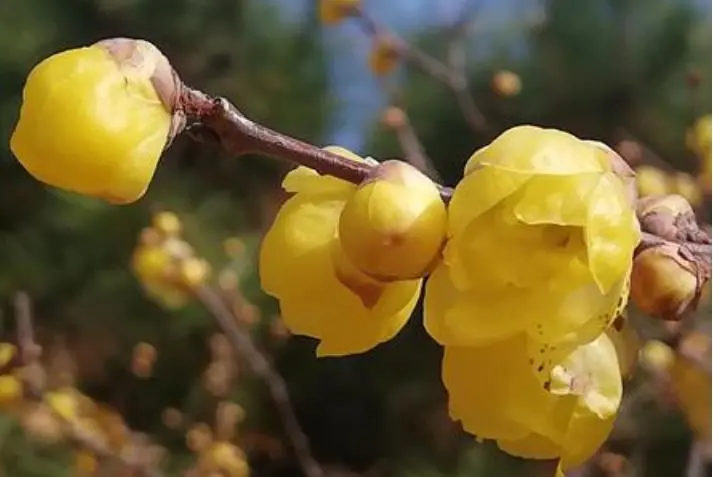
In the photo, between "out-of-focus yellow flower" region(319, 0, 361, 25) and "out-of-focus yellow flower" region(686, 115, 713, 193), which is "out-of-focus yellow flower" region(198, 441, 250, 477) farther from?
"out-of-focus yellow flower" region(686, 115, 713, 193)

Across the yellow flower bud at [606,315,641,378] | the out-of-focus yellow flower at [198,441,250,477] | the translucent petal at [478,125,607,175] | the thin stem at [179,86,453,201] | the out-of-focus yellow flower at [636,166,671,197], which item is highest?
the thin stem at [179,86,453,201]

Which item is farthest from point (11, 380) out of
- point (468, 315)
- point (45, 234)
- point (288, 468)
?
point (45, 234)

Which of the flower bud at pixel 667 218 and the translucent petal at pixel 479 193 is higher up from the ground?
the translucent petal at pixel 479 193

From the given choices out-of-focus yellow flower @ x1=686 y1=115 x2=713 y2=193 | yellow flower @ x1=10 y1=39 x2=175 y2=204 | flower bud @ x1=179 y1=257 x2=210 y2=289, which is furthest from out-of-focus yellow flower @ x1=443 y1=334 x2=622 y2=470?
flower bud @ x1=179 y1=257 x2=210 y2=289

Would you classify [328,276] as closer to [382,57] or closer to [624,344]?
[624,344]

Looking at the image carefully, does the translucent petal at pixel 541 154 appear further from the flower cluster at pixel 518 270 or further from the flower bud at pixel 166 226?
the flower bud at pixel 166 226

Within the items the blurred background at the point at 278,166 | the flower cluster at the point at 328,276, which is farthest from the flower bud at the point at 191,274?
the flower cluster at the point at 328,276

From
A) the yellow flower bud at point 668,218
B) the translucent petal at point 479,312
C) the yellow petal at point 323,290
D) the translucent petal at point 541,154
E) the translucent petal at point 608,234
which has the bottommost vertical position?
the yellow petal at point 323,290

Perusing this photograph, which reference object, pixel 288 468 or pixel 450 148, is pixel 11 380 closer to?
pixel 288 468
